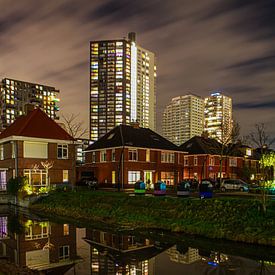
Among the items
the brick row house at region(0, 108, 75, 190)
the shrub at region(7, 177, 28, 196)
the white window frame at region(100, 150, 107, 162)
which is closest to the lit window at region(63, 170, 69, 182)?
the brick row house at region(0, 108, 75, 190)

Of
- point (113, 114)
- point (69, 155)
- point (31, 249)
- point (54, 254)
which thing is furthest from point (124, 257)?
point (113, 114)

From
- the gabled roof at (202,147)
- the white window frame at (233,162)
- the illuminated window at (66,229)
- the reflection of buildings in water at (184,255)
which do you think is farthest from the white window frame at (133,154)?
the reflection of buildings in water at (184,255)

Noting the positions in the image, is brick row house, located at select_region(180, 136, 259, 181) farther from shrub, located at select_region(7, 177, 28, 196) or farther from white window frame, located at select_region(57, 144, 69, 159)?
shrub, located at select_region(7, 177, 28, 196)

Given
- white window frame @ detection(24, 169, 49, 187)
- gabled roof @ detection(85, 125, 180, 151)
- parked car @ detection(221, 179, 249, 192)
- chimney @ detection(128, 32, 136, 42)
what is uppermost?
chimney @ detection(128, 32, 136, 42)

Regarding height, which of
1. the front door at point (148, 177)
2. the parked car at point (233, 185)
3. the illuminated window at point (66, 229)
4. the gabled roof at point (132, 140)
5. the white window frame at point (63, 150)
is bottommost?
the illuminated window at point (66, 229)

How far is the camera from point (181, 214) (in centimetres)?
2455

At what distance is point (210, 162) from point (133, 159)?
59.7ft

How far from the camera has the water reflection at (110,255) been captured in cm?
1512

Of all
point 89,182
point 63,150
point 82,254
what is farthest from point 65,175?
point 82,254

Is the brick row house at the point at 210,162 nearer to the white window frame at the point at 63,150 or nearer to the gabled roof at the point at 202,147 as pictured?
the gabled roof at the point at 202,147

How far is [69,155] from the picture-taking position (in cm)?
4675

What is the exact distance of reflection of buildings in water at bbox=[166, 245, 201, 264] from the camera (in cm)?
1681

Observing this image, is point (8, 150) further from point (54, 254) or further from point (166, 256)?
point (166, 256)

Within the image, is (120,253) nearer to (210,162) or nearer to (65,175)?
(65,175)
